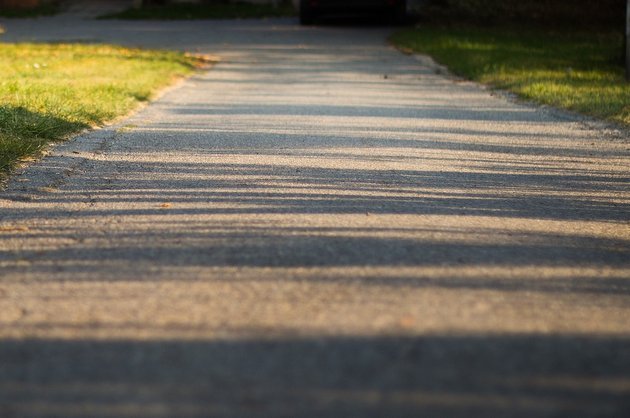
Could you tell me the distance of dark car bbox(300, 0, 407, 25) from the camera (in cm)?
2544

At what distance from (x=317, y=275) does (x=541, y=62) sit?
1250 cm

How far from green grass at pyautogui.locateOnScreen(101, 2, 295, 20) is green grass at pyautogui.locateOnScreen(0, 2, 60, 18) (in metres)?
2.13

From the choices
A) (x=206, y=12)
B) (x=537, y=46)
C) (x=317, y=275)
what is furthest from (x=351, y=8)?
(x=317, y=275)

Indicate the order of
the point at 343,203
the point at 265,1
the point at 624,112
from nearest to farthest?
the point at 343,203 → the point at 624,112 → the point at 265,1

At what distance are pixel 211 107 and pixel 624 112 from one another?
4.08 m

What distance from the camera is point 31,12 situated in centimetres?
3134

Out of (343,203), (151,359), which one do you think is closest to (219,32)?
(343,203)

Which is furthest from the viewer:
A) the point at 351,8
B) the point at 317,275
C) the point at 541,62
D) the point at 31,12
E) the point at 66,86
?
the point at 31,12

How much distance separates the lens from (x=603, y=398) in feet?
10.4

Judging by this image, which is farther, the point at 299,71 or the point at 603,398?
the point at 299,71

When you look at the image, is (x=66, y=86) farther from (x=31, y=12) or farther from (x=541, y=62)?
(x=31, y=12)

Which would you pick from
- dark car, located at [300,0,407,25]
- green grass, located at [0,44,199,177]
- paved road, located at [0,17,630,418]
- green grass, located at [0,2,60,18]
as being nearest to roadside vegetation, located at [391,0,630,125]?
dark car, located at [300,0,407,25]

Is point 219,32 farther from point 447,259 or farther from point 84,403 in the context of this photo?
point 84,403

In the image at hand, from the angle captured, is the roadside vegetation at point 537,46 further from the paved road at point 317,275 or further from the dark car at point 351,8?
the paved road at point 317,275
